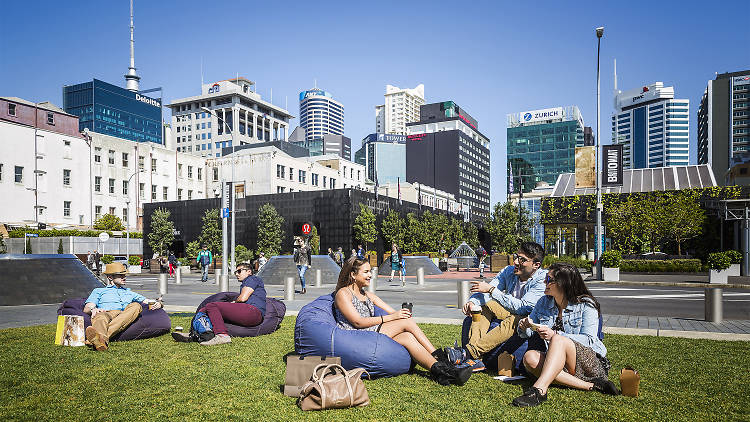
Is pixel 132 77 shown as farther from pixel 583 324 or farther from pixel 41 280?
pixel 583 324

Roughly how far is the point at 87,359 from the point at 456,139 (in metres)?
166

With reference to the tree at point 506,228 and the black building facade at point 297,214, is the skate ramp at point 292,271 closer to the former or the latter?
the tree at point 506,228

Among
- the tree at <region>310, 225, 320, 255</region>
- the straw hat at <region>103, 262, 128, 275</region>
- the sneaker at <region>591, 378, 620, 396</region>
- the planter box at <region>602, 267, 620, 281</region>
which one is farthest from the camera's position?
the tree at <region>310, 225, 320, 255</region>

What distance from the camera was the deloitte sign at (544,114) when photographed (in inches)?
7461

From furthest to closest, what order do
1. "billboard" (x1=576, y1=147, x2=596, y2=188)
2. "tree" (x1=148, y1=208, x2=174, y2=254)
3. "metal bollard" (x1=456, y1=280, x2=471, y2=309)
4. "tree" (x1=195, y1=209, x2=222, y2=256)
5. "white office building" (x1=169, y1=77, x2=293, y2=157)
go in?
"white office building" (x1=169, y1=77, x2=293, y2=157)
"tree" (x1=148, y1=208, x2=174, y2=254)
"tree" (x1=195, y1=209, x2=222, y2=256)
"billboard" (x1=576, y1=147, x2=596, y2=188)
"metal bollard" (x1=456, y1=280, x2=471, y2=309)

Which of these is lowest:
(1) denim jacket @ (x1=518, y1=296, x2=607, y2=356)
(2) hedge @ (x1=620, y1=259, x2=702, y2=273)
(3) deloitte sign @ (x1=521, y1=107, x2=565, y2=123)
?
(2) hedge @ (x1=620, y1=259, x2=702, y2=273)

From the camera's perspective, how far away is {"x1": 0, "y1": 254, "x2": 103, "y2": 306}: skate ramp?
14.7 meters

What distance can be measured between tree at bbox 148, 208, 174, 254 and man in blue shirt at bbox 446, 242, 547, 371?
58.9 m

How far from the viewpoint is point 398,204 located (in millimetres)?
62750

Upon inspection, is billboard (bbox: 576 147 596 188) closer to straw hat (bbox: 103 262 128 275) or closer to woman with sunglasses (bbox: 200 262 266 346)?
woman with sunglasses (bbox: 200 262 266 346)

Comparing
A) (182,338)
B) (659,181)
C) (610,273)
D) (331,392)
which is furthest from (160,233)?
(331,392)

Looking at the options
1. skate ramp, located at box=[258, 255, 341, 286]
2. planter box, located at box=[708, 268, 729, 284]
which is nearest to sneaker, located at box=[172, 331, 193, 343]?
skate ramp, located at box=[258, 255, 341, 286]

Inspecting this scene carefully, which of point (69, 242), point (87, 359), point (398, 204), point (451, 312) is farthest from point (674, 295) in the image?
point (69, 242)

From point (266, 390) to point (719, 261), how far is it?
23.6m
